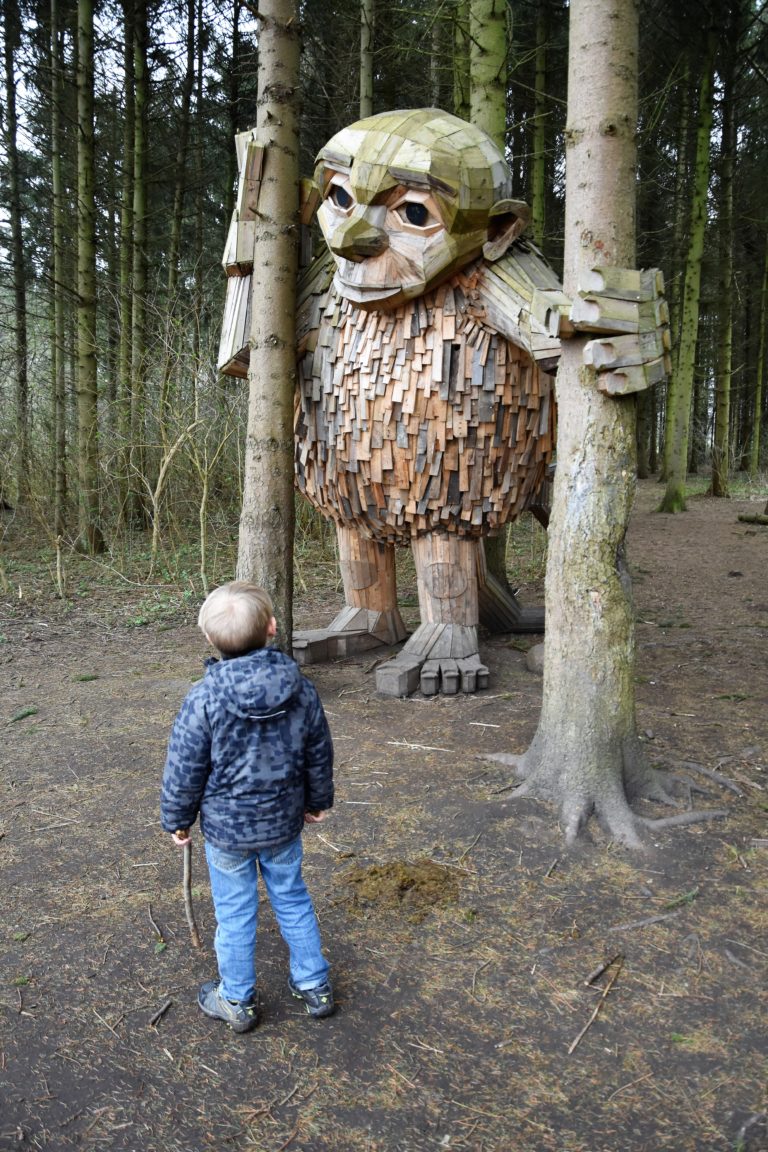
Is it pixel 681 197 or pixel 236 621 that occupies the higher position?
pixel 681 197

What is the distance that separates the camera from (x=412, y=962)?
208cm

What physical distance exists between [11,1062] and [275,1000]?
0.56m

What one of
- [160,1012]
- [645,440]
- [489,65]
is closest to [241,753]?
[160,1012]

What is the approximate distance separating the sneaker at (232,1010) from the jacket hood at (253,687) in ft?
2.13

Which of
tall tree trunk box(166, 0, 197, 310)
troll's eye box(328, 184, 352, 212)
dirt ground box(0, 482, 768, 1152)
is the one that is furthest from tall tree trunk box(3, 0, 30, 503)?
troll's eye box(328, 184, 352, 212)

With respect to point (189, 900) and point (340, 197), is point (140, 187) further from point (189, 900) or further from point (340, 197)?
point (189, 900)

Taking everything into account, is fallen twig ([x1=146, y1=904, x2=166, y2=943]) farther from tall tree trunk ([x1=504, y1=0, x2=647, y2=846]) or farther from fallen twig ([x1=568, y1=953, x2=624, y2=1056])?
tall tree trunk ([x1=504, y1=0, x2=647, y2=846])

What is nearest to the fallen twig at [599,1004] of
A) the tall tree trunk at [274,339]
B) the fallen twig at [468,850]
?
the fallen twig at [468,850]

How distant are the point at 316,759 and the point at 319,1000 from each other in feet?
1.76

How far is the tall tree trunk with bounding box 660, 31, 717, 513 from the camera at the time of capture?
372 inches

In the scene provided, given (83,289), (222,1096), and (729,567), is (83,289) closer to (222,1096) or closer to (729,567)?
(729,567)

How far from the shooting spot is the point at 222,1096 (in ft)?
5.47

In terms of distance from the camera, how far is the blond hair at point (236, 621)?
1.83 meters

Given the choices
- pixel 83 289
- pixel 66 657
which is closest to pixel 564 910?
pixel 66 657
